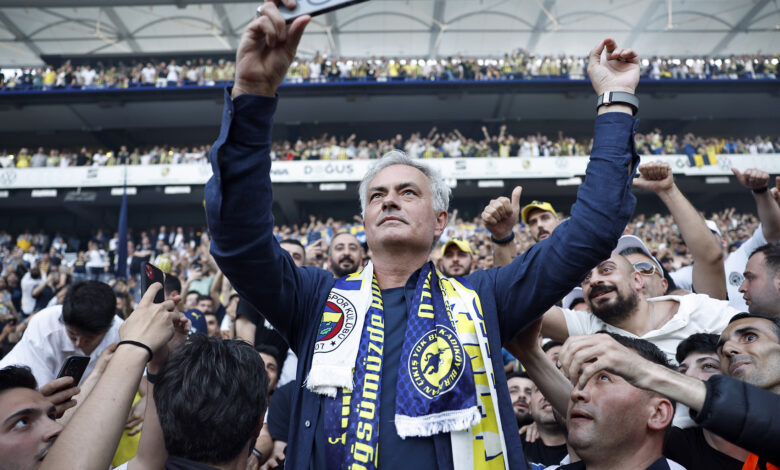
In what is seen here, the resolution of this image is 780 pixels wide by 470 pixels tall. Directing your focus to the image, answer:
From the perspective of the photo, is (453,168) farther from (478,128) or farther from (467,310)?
(467,310)

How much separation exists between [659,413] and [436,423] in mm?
998

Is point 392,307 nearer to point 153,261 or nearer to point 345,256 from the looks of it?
point 345,256

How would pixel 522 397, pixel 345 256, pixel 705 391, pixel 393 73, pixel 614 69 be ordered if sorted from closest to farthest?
pixel 705 391
pixel 614 69
pixel 522 397
pixel 345 256
pixel 393 73

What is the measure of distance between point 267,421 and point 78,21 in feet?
84.6

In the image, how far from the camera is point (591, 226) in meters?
1.55

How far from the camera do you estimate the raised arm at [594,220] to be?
1.55 metres

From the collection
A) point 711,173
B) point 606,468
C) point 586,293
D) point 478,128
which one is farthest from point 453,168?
point 606,468

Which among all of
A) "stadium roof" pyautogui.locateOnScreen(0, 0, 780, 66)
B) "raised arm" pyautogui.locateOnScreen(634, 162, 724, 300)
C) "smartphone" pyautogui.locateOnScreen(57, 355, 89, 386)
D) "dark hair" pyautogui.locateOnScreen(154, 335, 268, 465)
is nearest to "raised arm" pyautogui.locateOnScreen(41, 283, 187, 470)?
"dark hair" pyautogui.locateOnScreen(154, 335, 268, 465)

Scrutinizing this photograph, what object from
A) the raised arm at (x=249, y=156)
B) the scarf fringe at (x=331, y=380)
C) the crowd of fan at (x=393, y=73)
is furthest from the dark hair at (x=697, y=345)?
the crowd of fan at (x=393, y=73)

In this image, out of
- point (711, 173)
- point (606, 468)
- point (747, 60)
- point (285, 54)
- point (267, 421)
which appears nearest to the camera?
point (285, 54)

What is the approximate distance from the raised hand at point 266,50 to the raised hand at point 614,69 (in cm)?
93

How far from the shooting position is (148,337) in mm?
1713

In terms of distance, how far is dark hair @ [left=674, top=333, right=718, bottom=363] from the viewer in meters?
2.63

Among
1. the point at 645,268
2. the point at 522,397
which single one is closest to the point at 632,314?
the point at 645,268
